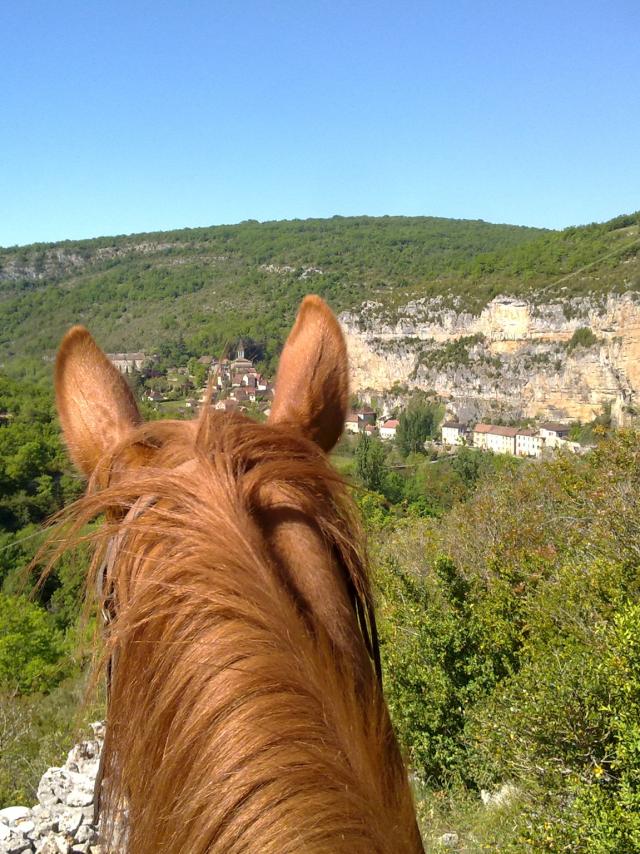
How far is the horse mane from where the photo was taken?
77 centimetres

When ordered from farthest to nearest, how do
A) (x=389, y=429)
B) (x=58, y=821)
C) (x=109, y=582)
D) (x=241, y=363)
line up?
(x=389, y=429)
(x=58, y=821)
(x=241, y=363)
(x=109, y=582)

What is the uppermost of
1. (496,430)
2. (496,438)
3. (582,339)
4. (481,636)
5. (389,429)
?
(582,339)

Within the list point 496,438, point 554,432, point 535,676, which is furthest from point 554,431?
point 535,676

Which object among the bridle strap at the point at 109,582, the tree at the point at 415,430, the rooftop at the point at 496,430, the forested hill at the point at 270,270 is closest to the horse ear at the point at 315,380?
the bridle strap at the point at 109,582

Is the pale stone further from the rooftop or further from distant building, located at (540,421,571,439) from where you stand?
the rooftop

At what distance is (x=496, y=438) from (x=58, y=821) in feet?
191

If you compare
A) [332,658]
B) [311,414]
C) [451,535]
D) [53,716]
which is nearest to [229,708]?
[332,658]

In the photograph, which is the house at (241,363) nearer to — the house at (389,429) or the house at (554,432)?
the house at (554,432)

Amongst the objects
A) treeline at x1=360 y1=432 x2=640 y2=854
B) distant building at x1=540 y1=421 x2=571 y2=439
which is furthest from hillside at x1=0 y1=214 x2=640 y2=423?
treeline at x1=360 y1=432 x2=640 y2=854

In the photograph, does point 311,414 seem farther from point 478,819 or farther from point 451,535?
point 451,535

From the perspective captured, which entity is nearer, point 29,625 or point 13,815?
point 13,815

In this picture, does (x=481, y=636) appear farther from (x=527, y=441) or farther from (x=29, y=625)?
(x=527, y=441)

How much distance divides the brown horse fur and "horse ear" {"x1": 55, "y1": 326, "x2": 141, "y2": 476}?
0.10 metres

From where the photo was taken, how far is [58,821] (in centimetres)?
566
